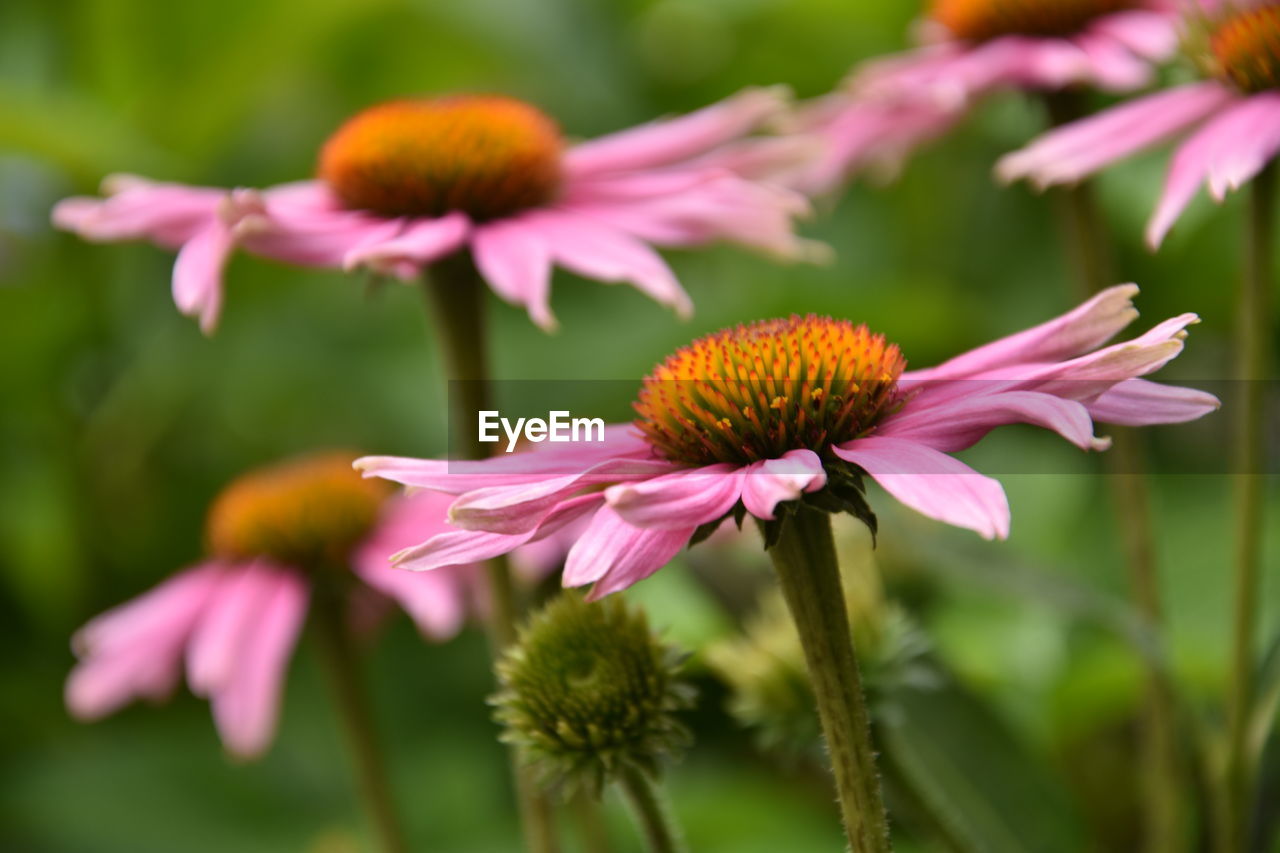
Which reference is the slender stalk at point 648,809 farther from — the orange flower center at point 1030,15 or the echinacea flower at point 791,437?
the orange flower center at point 1030,15

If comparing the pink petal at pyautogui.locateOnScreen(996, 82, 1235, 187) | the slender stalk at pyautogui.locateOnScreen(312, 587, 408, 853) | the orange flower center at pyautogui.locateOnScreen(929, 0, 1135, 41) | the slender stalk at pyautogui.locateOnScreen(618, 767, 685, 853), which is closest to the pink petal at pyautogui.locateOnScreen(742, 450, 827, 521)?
the slender stalk at pyautogui.locateOnScreen(618, 767, 685, 853)

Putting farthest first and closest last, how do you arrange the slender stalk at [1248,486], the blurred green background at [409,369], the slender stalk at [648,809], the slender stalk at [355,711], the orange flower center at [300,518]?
the blurred green background at [409,369] < the orange flower center at [300,518] < the slender stalk at [355,711] < the slender stalk at [1248,486] < the slender stalk at [648,809]

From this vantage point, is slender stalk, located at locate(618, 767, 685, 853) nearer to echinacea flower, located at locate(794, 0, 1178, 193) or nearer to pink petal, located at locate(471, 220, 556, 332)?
pink petal, located at locate(471, 220, 556, 332)

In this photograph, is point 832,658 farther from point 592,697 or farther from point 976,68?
point 976,68

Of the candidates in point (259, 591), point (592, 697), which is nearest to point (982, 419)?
point (592, 697)

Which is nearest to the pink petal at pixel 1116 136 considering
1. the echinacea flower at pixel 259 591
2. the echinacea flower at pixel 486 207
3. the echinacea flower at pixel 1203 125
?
the echinacea flower at pixel 1203 125

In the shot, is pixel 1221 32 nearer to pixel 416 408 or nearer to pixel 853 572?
pixel 853 572

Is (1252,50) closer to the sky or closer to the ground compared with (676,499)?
closer to the sky
